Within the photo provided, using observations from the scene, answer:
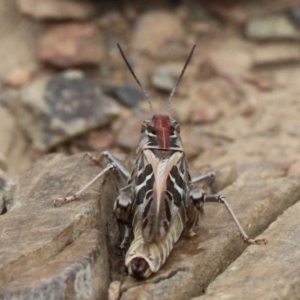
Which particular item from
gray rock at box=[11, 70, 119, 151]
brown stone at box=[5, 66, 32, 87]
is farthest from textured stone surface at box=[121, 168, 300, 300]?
brown stone at box=[5, 66, 32, 87]

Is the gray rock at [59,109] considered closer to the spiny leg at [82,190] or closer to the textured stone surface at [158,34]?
the textured stone surface at [158,34]

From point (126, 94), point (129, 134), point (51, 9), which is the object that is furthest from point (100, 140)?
point (51, 9)

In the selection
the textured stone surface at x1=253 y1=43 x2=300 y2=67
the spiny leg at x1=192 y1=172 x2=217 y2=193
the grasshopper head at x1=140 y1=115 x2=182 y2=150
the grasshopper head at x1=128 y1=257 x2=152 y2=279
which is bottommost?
the textured stone surface at x1=253 y1=43 x2=300 y2=67

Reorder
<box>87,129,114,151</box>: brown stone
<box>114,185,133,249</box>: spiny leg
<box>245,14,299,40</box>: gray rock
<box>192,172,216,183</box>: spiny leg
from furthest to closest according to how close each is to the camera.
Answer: <box>245,14,299,40</box>: gray rock, <box>87,129,114,151</box>: brown stone, <box>192,172,216,183</box>: spiny leg, <box>114,185,133,249</box>: spiny leg

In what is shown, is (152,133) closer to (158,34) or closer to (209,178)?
(209,178)

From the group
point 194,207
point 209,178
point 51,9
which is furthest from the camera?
point 51,9

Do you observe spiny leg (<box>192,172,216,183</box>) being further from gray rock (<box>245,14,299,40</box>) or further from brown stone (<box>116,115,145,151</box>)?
gray rock (<box>245,14,299,40</box>)

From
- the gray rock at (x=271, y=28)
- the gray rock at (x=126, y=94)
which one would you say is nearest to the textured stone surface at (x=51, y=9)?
the gray rock at (x=126, y=94)
